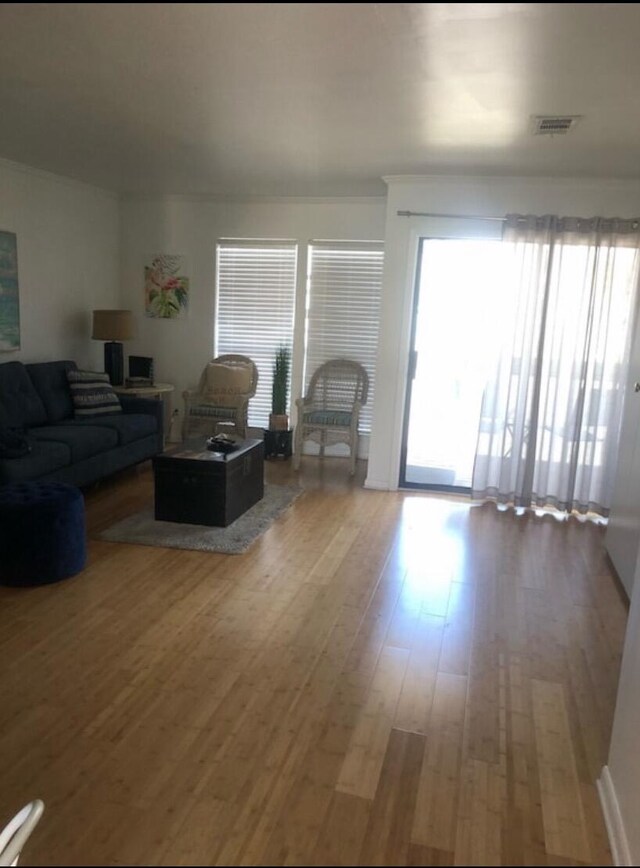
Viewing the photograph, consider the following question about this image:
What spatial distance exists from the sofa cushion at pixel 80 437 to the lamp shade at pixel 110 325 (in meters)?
1.13

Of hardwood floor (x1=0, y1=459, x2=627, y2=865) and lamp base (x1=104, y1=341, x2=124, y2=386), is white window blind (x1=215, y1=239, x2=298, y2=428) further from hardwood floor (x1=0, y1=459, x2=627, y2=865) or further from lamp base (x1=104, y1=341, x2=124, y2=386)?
hardwood floor (x1=0, y1=459, x2=627, y2=865)

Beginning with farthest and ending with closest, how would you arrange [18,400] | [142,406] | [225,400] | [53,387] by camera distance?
[225,400], [142,406], [53,387], [18,400]

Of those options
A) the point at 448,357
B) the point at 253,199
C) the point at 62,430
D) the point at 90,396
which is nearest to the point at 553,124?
the point at 448,357

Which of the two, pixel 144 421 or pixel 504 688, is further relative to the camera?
pixel 144 421

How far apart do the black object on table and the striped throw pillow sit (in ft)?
4.58

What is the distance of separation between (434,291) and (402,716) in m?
3.50

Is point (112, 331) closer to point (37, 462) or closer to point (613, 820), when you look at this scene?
point (37, 462)

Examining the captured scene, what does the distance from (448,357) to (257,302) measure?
2.12 m

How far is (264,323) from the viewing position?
6227mm

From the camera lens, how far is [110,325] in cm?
559

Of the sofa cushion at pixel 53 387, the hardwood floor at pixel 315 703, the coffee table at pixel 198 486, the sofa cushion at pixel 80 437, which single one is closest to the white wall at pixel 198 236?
the sofa cushion at pixel 53 387

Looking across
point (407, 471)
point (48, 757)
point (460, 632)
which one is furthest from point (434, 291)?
point (48, 757)

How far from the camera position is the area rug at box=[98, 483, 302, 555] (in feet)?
12.4

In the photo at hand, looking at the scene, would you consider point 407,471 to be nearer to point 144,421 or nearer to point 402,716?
point 144,421
